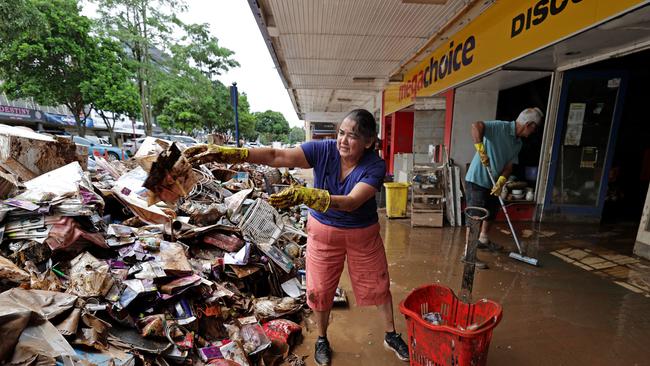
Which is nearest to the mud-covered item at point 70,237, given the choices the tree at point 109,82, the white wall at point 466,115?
the white wall at point 466,115

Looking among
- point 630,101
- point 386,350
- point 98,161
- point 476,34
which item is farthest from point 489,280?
point 98,161

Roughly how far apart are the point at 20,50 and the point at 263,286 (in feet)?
50.0

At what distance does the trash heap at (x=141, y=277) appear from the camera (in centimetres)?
161

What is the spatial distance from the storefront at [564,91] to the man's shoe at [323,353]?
363 centimetres

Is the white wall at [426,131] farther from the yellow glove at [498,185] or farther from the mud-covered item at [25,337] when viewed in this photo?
the mud-covered item at [25,337]

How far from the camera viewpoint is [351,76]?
311 inches

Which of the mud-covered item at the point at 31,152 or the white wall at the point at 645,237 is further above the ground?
the mud-covered item at the point at 31,152

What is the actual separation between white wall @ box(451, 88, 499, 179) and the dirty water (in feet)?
5.97

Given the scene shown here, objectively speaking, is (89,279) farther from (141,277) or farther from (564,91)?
(564,91)

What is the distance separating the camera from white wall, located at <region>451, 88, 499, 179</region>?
553 cm

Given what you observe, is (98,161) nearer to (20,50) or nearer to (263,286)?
(263,286)

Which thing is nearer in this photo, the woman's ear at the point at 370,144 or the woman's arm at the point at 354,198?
the woman's arm at the point at 354,198

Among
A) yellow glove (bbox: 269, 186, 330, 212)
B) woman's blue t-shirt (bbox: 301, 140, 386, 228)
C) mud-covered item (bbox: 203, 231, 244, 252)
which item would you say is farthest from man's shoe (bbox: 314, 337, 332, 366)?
mud-covered item (bbox: 203, 231, 244, 252)

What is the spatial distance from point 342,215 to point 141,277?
1.60 metres
